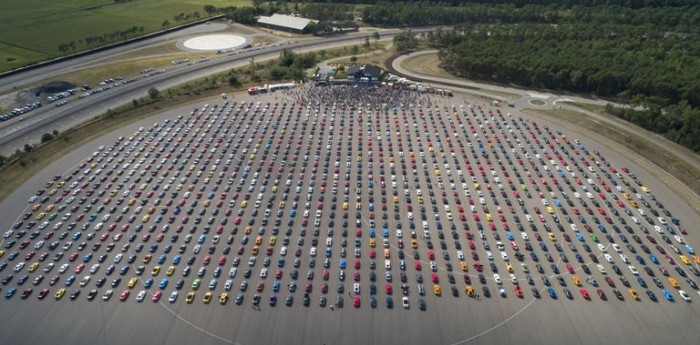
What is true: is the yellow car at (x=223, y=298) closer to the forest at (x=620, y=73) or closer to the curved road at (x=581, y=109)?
the curved road at (x=581, y=109)

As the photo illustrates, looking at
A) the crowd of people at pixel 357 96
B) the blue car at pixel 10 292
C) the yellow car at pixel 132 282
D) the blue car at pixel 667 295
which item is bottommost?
the blue car at pixel 667 295

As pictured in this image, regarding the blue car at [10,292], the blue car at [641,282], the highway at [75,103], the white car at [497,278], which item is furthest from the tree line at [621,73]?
the blue car at [10,292]

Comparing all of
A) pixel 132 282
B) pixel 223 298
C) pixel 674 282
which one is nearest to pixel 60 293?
pixel 132 282

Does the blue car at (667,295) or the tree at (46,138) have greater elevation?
the tree at (46,138)

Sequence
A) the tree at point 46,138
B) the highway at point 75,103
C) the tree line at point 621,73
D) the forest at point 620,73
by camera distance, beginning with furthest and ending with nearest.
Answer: the forest at point 620,73 → the tree line at point 621,73 → the highway at point 75,103 → the tree at point 46,138

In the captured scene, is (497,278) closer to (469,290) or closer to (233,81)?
(469,290)

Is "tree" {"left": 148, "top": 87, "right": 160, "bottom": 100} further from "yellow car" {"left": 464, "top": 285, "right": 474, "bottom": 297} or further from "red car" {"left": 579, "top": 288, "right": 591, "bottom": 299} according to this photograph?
"red car" {"left": 579, "top": 288, "right": 591, "bottom": 299}

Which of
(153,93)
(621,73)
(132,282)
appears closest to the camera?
(132,282)

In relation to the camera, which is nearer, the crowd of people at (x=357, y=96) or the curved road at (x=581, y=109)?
the curved road at (x=581, y=109)

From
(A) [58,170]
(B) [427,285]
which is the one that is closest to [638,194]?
(B) [427,285]
